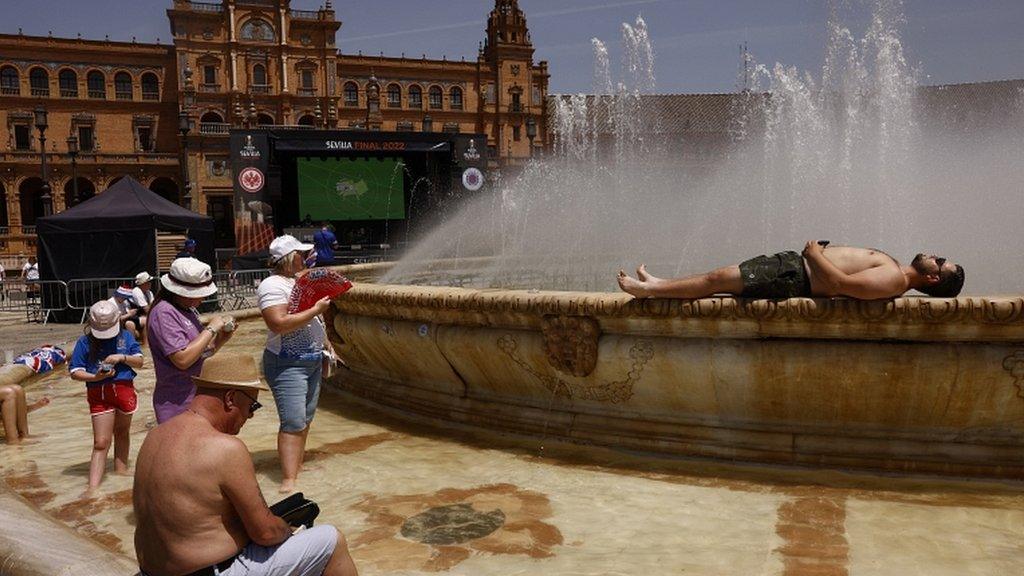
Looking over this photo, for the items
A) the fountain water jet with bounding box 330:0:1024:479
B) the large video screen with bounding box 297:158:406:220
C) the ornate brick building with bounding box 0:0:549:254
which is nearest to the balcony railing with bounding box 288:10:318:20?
the ornate brick building with bounding box 0:0:549:254

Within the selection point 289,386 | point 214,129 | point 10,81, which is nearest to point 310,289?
point 289,386

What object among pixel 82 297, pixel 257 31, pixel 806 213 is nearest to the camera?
pixel 806 213

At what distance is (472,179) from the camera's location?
28297 millimetres

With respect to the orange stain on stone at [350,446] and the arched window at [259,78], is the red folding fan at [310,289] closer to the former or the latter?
the orange stain on stone at [350,446]

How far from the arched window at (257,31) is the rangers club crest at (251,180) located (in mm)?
32163

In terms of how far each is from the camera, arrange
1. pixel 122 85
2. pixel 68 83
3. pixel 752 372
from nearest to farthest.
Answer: pixel 752 372 < pixel 68 83 < pixel 122 85

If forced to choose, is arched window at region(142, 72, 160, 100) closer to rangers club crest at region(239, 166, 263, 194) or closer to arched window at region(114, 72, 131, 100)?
arched window at region(114, 72, 131, 100)

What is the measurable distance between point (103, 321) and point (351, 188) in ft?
81.0

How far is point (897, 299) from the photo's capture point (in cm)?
346

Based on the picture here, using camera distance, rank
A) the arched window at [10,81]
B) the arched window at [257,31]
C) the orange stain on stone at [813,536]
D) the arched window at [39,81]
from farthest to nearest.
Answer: the arched window at [257,31], the arched window at [39,81], the arched window at [10,81], the orange stain on stone at [813,536]

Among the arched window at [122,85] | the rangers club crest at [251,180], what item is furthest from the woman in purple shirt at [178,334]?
the arched window at [122,85]

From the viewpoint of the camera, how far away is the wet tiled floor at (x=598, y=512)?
2.91 m

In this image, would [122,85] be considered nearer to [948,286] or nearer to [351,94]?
[351,94]

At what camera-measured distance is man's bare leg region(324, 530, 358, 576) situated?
2.32 meters
